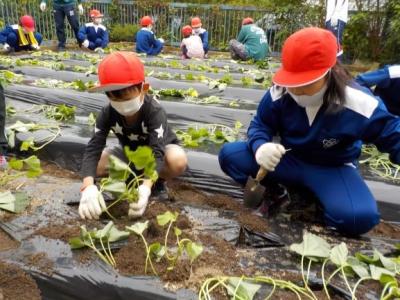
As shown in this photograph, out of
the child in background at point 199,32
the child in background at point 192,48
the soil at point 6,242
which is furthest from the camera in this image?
the child in background at point 199,32

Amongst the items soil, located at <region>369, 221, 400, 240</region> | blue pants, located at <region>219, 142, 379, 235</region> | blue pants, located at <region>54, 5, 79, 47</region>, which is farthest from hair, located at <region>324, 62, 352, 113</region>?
A: blue pants, located at <region>54, 5, 79, 47</region>

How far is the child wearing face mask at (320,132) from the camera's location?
1594 mm

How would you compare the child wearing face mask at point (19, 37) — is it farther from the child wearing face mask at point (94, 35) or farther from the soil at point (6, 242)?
the soil at point (6, 242)

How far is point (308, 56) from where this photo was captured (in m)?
1.56

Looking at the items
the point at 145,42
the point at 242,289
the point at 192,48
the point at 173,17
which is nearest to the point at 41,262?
the point at 242,289

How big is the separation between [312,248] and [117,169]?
0.77m

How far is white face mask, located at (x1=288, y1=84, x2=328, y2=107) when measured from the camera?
1690 millimetres

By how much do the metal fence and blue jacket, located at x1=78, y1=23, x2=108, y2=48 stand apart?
125 inches

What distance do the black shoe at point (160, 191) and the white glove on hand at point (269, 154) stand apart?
0.52 metres

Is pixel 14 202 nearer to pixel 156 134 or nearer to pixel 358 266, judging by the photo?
pixel 156 134

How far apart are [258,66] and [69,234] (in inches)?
212

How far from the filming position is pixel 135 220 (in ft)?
5.63

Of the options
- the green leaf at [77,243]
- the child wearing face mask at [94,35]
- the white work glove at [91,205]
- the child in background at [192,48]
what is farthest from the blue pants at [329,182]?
the child wearing face mask at [94,35]

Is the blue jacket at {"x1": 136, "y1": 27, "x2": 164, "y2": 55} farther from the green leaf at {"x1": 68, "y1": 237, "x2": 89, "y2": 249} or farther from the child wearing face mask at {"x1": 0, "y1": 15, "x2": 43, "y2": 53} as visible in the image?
the green leaf at {"x1": 68, "y1": 237, "x2": 89, "y2": 249}
